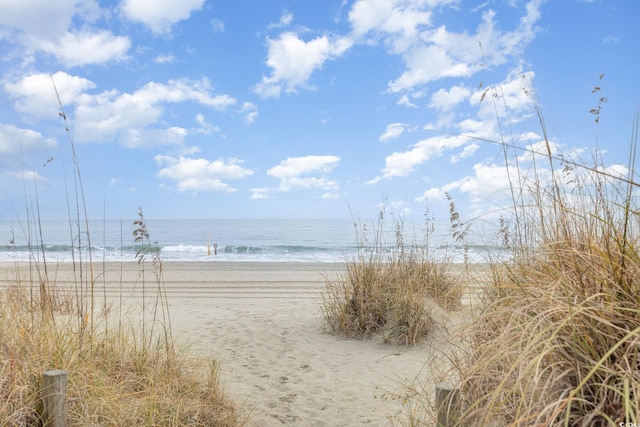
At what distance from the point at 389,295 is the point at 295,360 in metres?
1.46

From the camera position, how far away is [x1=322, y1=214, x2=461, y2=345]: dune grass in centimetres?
580

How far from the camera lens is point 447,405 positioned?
2420 mm

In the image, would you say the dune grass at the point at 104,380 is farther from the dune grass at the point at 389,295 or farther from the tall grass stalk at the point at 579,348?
the dune grass at the point at 389,295

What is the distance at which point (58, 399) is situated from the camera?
2.71m

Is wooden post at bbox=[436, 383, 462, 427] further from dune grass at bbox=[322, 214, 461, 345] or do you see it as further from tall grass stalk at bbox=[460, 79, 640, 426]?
dune grass at bbox=[322, 214, 461, 345]

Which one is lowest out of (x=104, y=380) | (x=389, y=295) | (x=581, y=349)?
(x=104, y=380)

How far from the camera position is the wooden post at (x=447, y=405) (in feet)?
7.79

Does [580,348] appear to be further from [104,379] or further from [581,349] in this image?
[104,379]

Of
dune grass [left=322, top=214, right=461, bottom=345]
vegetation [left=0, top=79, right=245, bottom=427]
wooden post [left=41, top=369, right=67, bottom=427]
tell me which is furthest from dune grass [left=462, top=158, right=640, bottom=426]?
dune grass [left=322, top=214, right=461, bottom=345]

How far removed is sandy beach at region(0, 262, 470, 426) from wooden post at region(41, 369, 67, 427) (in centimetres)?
164

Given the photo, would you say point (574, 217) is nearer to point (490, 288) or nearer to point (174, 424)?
point (490, 288)

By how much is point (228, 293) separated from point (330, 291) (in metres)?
4.91

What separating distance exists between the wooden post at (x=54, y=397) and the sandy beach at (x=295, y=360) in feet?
5.39

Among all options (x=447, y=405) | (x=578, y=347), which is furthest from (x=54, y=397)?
(x=578, y=347)
